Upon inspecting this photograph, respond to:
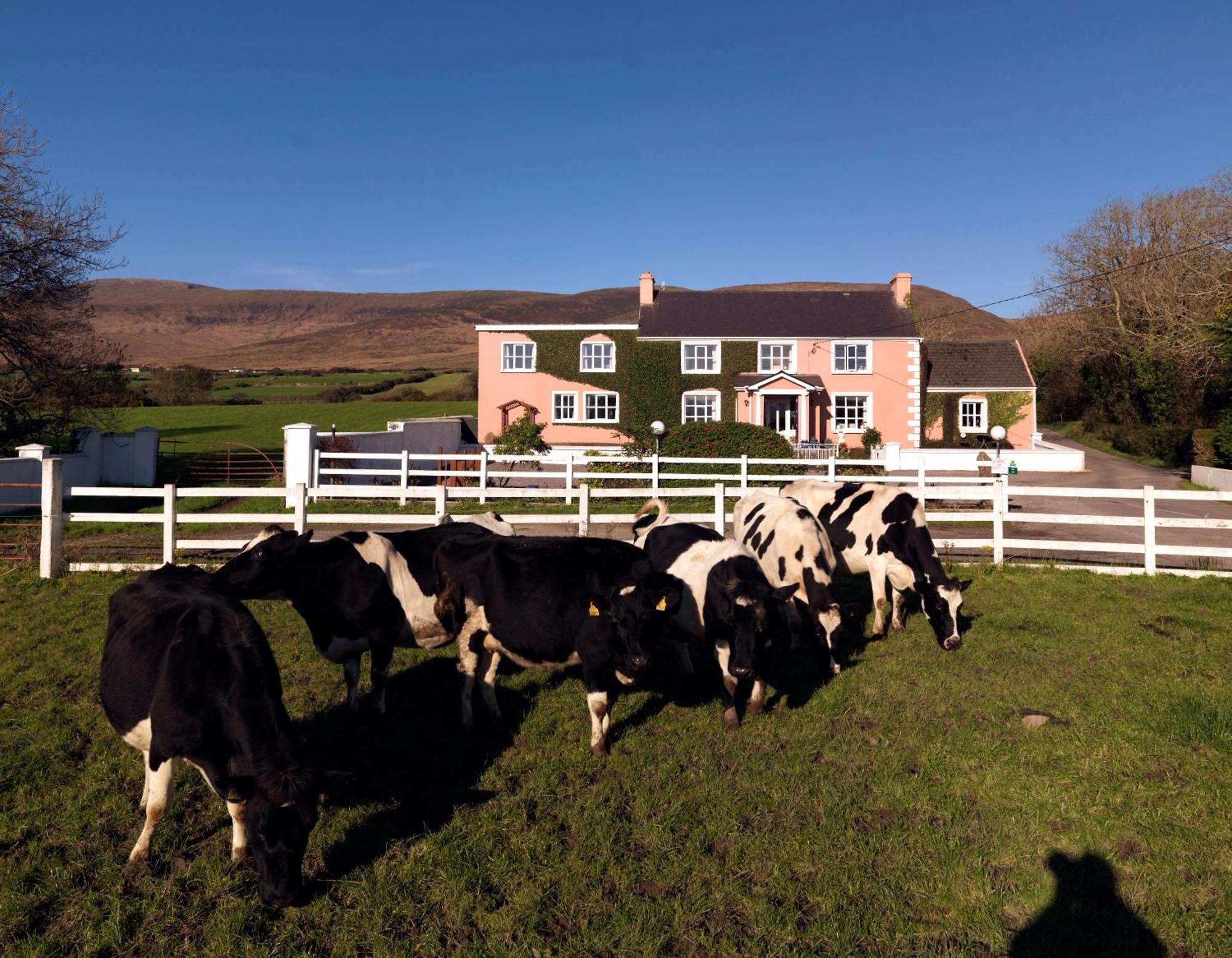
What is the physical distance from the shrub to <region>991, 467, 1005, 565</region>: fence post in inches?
773

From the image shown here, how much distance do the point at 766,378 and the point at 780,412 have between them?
2144 mm

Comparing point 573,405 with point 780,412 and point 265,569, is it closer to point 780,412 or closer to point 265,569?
point 780,412

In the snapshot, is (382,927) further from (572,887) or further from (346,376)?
(346,376)

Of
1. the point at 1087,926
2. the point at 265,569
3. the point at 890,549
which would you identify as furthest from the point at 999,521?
the point at 265,569

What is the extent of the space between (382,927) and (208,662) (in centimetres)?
177

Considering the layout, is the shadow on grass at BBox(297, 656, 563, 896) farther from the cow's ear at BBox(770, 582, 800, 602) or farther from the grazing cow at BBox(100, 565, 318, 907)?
the cow's ear at BBox(770, 582, 800, 602)

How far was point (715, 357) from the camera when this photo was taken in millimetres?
38125

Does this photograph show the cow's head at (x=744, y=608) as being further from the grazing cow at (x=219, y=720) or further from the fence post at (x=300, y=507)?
the fence post at (x=300, y=507)

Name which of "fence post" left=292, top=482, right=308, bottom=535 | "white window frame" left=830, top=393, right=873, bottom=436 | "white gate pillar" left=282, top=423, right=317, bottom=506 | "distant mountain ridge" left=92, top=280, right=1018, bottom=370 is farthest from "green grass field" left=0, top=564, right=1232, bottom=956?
"distant mountain ridge" left=92, top=280, right=1018, bottom=370

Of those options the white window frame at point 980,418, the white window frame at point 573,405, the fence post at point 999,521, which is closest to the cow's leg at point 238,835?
the fence post at point 999,521

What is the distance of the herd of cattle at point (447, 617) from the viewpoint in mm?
4605

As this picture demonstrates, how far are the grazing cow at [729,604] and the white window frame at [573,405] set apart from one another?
30.8 m

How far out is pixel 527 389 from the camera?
128 feet

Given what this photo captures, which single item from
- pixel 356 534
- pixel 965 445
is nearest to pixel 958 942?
pixel 356 534
